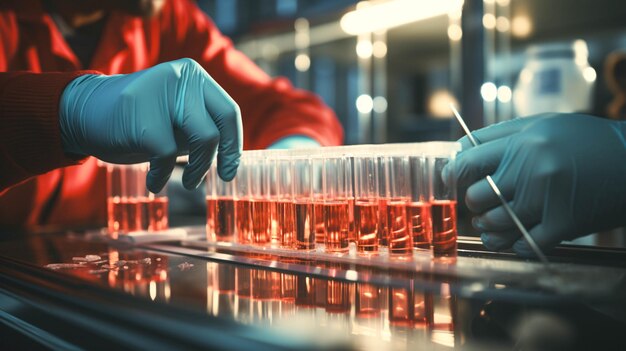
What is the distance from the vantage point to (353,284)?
85 cm

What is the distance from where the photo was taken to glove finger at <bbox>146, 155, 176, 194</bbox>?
112cm

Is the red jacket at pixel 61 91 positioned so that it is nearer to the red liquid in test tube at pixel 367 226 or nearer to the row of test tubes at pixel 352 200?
the row of test tubes at pixel 352 200

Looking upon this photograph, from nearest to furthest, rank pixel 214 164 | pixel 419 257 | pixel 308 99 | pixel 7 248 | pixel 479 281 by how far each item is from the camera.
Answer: pixel 479 281 < pixel 419 257 < pixel 7 248 < pixel 214 164 < pixel 308 99

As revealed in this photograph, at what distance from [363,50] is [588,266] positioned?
11.9 ft

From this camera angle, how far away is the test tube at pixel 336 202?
3.74 ft

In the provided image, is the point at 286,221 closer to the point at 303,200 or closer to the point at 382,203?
the point at 303,200

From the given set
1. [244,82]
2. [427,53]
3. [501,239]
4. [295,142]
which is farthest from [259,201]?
[427,53]

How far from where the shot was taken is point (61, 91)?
3.89 ft

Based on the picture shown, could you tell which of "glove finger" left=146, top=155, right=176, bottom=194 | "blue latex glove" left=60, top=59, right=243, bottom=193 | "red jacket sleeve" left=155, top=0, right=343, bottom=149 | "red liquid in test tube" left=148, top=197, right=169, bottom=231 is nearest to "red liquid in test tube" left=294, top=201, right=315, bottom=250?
"blue latex glove" left=60, top=59, right=243, bottom=193

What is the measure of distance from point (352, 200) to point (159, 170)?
45 cm

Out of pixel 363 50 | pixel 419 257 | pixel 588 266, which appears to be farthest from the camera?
pixel 363 50

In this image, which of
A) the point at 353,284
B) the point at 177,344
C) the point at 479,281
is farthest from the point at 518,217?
the point at 177,344

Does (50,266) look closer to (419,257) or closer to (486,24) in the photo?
(419,257)

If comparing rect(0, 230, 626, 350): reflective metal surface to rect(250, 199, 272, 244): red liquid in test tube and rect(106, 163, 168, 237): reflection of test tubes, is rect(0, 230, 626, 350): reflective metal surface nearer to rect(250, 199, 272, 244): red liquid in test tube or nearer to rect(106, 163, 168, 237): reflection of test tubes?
rect(250, 199, 272, 244): red liquid in test tube
